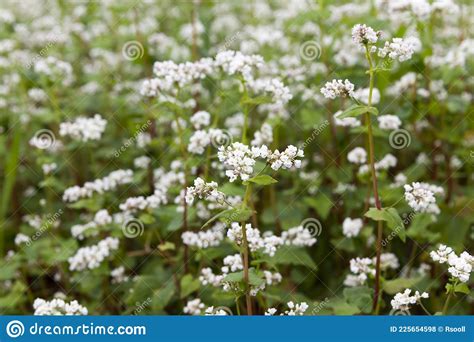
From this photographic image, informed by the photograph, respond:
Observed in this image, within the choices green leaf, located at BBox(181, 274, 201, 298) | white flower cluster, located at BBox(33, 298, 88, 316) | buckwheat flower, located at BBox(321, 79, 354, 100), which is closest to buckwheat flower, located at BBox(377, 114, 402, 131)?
buckwheat flower, located at BBox(321, 79, 354, 100)

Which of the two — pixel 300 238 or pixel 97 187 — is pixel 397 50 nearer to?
pixel 300 238

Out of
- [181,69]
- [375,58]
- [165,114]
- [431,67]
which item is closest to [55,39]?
[165,114]

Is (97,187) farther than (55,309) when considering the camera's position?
Yes

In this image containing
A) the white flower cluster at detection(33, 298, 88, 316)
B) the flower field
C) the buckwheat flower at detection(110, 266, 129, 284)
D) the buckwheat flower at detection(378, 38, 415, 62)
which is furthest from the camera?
the buckwheat flower at detection(110, 266, 129, 284)

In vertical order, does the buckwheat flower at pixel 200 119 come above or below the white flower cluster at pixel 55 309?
above

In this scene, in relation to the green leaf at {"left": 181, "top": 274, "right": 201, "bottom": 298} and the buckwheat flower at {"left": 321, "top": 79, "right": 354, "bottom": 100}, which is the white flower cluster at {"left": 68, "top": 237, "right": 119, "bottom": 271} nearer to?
the green leaf at {"left": 181, "top": 274, "right": 201, "bottom": 298}

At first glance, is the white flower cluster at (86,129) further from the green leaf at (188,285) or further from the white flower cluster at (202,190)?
the white flower cluster at (202,190)

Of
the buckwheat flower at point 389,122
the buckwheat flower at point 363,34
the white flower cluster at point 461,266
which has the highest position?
the buckwheat flower at point 363,34

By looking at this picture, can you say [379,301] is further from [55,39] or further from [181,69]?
[55,39]

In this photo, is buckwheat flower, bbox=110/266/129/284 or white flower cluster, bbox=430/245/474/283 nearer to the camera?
white flower cluster, bbox=430/245/474/283

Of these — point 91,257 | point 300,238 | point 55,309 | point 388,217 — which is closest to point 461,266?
point 388,217

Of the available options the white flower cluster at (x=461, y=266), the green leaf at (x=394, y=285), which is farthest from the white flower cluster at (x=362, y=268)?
the white flower cluster at (x=461, y=266)
